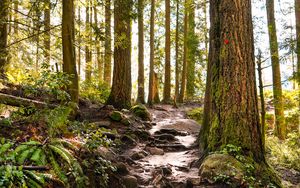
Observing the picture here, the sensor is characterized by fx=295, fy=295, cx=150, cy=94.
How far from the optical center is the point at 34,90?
476 cm

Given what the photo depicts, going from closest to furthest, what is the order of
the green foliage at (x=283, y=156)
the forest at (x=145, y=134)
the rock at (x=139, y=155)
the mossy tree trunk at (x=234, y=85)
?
the forest at (x=145, y=134) < the mossy tree trunk at (x=234, y=85) < the rock at (x=139, y=155) < the green foliage at (x=283, y=156)

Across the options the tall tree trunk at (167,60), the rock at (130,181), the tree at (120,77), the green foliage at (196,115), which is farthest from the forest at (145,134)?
the tall tree trunk at (167,60)

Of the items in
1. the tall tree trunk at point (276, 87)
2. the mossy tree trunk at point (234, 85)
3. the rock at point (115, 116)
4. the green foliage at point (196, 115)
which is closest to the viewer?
the mossy tree trunk at point (234, 85)

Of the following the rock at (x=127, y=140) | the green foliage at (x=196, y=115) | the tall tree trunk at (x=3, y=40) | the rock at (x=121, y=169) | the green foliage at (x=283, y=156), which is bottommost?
the green foliage at (x=283, y=156)

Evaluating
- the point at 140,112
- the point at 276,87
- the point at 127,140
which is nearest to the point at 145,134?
the point at 127,140

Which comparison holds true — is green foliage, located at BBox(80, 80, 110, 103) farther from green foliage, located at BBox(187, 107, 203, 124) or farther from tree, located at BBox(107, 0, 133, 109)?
green foliage, located at BBox(187, 107, 203, 124)

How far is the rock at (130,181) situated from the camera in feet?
16.9

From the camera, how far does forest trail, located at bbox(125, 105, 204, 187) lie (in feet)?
18.4

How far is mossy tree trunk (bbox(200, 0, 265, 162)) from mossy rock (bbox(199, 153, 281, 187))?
1.06 feet

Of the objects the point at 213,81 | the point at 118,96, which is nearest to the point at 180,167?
the point at 213,81

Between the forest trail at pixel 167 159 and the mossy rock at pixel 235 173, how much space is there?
0.97ft

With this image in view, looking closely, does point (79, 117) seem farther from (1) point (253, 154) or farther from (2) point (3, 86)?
(1) point (253, 154)

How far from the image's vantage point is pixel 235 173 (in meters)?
5.18

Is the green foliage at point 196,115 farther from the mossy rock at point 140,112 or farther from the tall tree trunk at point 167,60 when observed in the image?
the mossy rock at point 140,112
